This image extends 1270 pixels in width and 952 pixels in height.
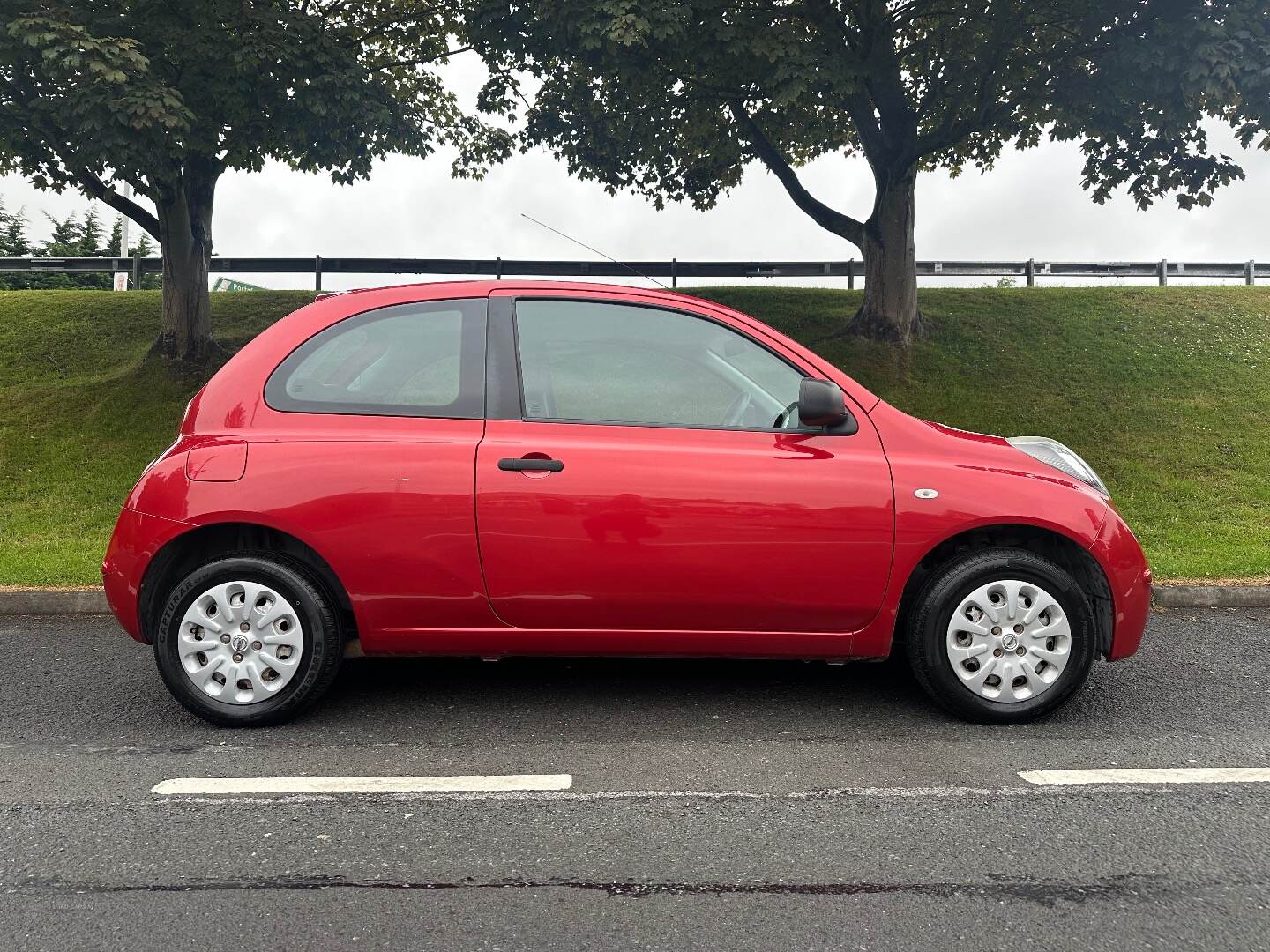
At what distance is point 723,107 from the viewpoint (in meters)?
13.8

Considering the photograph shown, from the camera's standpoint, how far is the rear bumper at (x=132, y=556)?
3.89 m

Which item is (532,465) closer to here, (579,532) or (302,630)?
(579,532)

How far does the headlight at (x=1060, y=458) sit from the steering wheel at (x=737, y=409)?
116 cm

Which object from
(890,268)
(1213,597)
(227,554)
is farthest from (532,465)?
(890,268)

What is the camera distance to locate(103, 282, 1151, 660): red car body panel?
380 centimetres

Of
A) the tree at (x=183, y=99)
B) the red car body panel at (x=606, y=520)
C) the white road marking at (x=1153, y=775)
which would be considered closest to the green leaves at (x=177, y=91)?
the tree at (x=183, y=99)

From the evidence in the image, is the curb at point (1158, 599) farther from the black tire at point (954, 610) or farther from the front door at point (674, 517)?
the front door at point (674, 517)

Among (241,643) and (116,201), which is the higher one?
(116,201)

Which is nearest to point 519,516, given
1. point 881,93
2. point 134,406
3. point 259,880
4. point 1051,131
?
point 259,880

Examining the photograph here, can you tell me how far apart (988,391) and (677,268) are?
19.9 ft

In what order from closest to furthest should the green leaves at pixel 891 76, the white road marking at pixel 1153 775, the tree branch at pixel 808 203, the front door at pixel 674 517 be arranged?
the white road marking at pixel 1153 775 → the front door at pixel 674 517 → the green leaves at pixel 891 76 → the tree branch at pixel 808 203

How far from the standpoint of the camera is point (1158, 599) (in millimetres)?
6344

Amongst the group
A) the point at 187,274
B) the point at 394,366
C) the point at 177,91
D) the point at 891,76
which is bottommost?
the point at 394,366

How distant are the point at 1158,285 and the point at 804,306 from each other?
22.3 feet
